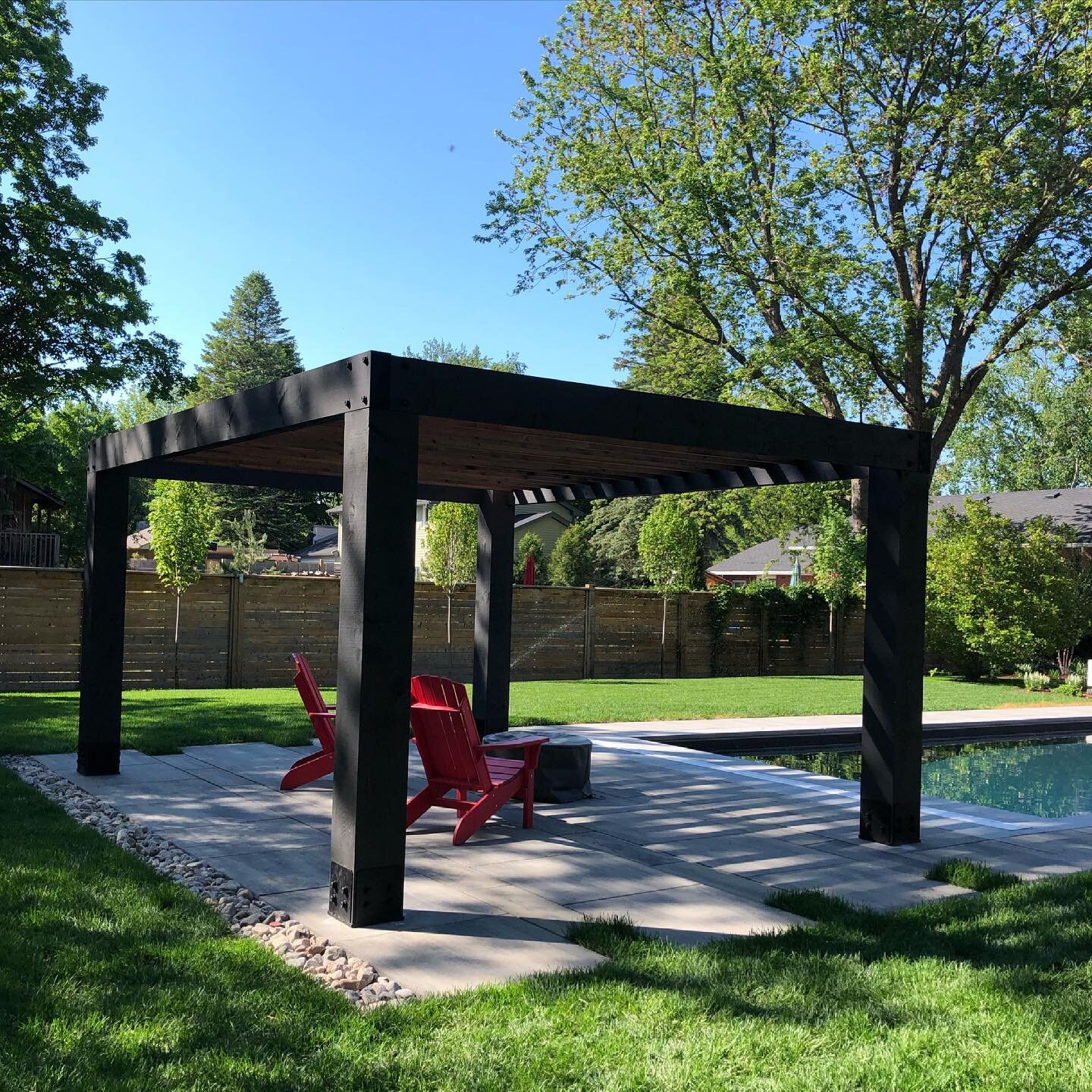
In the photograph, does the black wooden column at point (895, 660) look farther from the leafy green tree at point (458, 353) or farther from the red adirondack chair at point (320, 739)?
the leafy green tree at point (458, 353)

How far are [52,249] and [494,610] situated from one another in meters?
15.0

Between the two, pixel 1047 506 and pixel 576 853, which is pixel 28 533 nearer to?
pixel 576 853

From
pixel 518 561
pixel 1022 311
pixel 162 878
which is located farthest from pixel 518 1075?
pixel 518 561

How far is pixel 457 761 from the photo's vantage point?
6703 mm

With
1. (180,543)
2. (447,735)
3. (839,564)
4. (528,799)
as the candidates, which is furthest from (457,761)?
(839,564)

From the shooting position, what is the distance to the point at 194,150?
1930 cm

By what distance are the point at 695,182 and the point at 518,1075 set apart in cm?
2045

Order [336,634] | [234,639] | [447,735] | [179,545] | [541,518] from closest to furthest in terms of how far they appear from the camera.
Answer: [447,735] → [179,545] → [234,639] → [336,634] → [541,518]

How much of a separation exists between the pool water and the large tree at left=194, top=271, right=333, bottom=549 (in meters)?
39.0

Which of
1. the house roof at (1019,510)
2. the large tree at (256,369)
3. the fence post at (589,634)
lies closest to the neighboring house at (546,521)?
the large tree at (256,369)

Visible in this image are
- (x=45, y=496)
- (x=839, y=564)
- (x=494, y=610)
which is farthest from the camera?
(x=45, y=496)

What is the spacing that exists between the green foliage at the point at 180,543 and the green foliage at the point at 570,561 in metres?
24.9

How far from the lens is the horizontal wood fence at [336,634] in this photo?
16.3 meters

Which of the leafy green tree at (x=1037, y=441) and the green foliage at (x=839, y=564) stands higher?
the leafy green tree at (x=1037, y=441)
